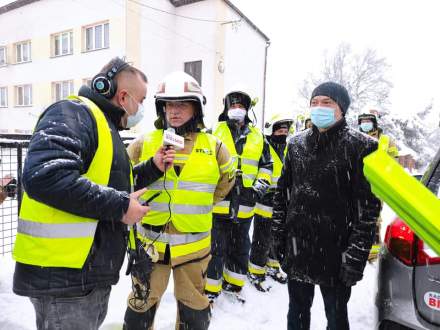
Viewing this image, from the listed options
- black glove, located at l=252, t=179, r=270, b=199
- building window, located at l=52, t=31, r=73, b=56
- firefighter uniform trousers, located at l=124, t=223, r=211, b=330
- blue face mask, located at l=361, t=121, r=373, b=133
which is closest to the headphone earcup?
firefighter uniform trousers, located at l=124, t=223, r=211, b=330

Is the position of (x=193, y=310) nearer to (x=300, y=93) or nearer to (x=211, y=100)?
(x=211, y=100)

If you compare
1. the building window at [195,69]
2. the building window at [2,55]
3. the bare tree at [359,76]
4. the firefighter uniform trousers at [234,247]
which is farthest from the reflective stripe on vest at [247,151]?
the bare tree at [359,76]

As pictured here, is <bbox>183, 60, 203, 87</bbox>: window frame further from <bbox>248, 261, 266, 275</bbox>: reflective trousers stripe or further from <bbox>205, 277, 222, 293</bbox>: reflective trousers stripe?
<bbox>205, 277, 222, 293</bbox>: reflective trousers stripe

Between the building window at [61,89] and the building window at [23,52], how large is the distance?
3.16 meters

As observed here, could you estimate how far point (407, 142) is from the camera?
25.3 m

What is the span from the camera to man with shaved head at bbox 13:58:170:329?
136cm

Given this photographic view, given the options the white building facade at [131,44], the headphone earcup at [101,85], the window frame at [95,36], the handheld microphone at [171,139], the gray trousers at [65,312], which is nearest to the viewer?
the gray trousers at [65,312]

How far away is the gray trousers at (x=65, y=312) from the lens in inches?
58.2

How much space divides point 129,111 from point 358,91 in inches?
1501

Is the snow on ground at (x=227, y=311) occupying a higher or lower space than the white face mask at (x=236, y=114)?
Answer: lower

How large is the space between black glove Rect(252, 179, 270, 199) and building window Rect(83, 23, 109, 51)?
15579mm

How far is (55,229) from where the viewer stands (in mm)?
1444

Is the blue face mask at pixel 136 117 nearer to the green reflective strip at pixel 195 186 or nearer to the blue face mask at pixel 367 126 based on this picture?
the green reflective strip at pixel 195 186

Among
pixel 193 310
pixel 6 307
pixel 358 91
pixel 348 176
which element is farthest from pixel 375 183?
pixel 358 91
